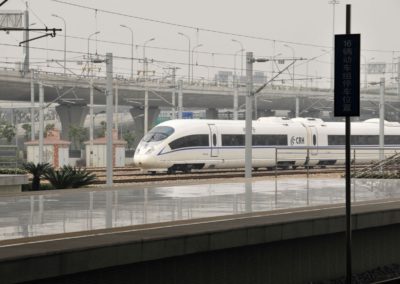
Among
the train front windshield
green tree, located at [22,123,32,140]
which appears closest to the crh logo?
the train front windshield

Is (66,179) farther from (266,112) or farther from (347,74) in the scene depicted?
(266,112)

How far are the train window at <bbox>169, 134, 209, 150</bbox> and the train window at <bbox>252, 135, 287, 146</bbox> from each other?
4.96 m

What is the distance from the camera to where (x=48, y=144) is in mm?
62844

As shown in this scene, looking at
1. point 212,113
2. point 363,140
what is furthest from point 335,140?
point 212,113

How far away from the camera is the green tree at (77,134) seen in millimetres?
108312

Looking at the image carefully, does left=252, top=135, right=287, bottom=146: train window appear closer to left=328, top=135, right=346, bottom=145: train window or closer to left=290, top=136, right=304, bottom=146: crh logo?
left=290, top=136, right=304, bottom=146: crh logo

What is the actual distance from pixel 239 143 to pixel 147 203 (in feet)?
115

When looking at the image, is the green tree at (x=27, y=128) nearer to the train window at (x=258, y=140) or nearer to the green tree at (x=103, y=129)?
the green tree at (x=103, y=129)

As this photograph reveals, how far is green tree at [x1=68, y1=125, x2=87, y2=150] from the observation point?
108m

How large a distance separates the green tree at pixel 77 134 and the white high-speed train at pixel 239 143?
171ft

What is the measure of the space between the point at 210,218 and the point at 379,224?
11.3ft

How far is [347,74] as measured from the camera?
12.0m

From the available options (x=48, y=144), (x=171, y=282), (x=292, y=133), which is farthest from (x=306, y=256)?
(x=48, y=144)

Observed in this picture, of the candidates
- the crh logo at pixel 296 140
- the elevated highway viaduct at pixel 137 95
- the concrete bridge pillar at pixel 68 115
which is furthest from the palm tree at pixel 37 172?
the concrete bridge pillar at pixel 68 115
